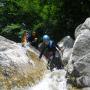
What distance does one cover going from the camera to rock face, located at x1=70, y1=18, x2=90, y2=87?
13.4 metres

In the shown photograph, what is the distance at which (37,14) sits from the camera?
2488 centimetres

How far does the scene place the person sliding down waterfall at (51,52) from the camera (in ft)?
50.0

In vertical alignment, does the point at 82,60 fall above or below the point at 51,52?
above

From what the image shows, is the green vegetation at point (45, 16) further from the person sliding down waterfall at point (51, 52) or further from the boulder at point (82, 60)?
the boulder at point (82, 60)

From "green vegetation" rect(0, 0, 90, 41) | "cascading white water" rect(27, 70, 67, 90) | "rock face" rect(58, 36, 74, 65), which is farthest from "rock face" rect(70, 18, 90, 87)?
"green vegetation" rect(0, 0, 90, 41)

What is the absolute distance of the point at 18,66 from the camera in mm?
→ 14953

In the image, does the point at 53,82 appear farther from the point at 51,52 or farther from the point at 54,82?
the point at 51,52

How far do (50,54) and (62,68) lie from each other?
5.31ft

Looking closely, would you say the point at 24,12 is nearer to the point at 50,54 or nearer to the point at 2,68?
the point at 50,54

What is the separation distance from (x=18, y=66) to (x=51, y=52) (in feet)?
5.07

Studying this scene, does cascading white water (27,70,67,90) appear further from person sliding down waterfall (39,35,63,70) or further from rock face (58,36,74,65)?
rock face (58,36,74,65)

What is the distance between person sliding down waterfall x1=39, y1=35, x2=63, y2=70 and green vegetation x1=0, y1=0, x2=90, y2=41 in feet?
17.6

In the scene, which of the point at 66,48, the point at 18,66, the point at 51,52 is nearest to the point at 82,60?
the point at 51,52

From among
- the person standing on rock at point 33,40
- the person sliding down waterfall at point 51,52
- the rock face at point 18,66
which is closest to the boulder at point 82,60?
the person sliding down waterfall at point 51,52
